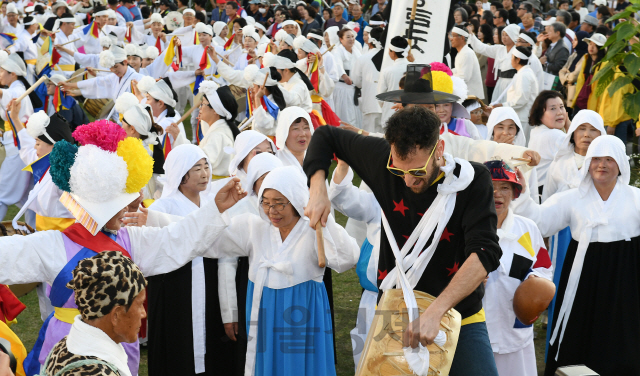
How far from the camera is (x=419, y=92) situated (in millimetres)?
4848

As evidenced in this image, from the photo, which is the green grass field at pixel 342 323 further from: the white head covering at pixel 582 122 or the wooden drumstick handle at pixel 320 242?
the wooden drumstick handle at pixel 320 242

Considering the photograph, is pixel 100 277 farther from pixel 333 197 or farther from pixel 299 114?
pixel 299 114

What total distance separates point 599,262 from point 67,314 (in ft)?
11.2

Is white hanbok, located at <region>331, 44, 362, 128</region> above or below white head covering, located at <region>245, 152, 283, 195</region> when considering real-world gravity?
above

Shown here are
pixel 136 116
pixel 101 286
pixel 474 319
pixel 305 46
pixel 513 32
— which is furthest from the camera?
pixel 513 32

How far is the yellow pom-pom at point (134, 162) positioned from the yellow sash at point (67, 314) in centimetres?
61

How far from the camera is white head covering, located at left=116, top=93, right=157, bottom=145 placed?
6113 millimetres

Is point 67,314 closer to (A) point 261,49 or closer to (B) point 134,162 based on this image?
(B) point 134,162

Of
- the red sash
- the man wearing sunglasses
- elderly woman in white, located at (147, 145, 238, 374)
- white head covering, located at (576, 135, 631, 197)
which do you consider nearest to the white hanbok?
white head covering, located at (576, 135, 631, 197)

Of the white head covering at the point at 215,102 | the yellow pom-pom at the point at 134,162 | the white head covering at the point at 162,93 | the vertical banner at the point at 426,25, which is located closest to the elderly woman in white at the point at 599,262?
the yellow pom-pom at the point at 134,162

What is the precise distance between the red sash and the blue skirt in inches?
38.9

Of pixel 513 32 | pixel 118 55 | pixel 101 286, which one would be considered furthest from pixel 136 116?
pixel 513 32

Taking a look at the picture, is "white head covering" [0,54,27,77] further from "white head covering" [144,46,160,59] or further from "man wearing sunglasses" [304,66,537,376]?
"man wearing sunglasses" [304,66,537,376]

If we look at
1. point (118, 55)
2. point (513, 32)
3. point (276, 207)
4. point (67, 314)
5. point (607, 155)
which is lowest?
point (67, 314)
